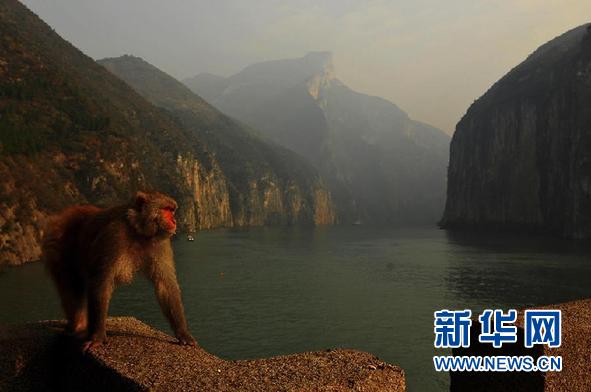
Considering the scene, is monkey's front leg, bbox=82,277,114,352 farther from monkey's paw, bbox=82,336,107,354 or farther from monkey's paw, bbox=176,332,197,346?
monkey's paw, bbox=176,332,197,346

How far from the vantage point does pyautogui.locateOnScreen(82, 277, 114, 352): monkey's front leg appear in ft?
A: 28.8

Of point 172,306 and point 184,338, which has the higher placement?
point 172,306

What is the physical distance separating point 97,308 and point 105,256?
88 centimetres

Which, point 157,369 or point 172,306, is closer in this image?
point 157,369

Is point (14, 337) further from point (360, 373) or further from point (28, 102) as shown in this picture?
point (28, 102)

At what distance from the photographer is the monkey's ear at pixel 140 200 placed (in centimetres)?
914

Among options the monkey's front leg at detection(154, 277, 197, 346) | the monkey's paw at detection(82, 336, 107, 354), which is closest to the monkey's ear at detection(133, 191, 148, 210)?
the monkey's front leg at detection(154, 277, 197, 346)

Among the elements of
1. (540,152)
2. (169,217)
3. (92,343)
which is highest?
(540,152)

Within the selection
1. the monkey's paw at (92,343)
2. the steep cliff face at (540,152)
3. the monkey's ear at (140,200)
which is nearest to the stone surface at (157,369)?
the monkey's paw at (92,343)

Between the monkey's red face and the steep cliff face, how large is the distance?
135 m

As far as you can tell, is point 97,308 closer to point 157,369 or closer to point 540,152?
point 157,369

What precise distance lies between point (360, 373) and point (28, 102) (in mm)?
120763

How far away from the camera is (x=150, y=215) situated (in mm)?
9117

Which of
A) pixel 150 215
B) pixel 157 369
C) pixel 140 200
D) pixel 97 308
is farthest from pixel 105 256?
pixel 157 369
